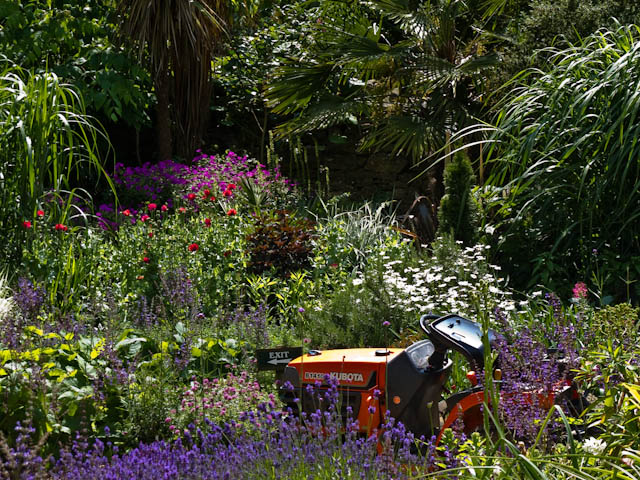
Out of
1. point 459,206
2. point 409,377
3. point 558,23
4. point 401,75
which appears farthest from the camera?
point 401,75

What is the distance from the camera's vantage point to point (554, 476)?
2.48m

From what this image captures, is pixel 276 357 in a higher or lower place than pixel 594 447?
lower

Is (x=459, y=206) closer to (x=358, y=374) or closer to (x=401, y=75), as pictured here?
(x=401, y=75)

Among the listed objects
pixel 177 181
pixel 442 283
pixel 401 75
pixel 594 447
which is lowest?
pixel 442 283

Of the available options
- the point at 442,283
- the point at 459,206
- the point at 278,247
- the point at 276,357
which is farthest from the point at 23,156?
the point at 459,206

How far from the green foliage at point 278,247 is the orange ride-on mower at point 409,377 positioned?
2.91 metres

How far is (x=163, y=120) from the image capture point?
10.4 meters

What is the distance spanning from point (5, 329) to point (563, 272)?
4014mm

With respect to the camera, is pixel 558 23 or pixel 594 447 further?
pixel 558 23

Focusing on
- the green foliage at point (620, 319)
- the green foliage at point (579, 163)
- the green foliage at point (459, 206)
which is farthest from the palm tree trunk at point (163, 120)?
the green foliage at point (620, 319)

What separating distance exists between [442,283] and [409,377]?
2668 mm

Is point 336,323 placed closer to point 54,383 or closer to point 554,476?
point 54,383

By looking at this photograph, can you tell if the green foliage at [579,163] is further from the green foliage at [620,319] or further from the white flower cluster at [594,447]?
the white flower cluster at [594,447]

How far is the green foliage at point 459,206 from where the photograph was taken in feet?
22.4
